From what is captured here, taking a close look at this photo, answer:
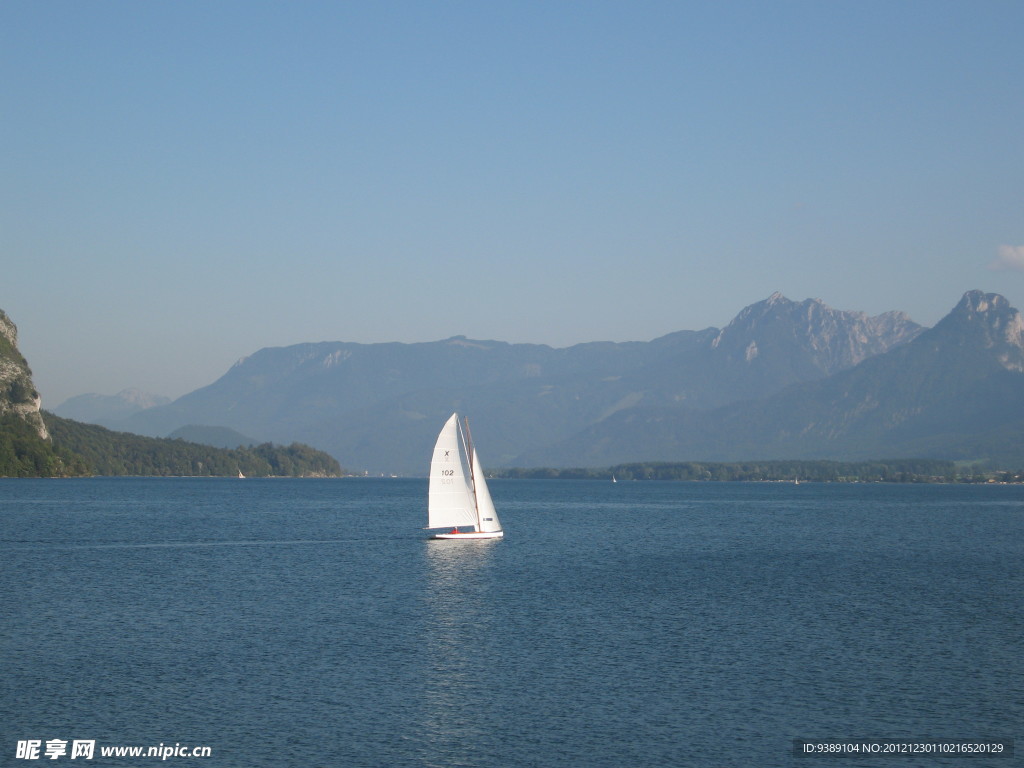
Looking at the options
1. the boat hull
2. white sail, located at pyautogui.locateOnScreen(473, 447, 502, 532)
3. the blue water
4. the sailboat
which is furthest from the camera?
the boat hull

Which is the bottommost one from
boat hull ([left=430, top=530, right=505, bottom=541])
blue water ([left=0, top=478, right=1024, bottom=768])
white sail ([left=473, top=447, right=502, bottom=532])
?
blue water ([left=0, top=478, right=1024, bottom=768])

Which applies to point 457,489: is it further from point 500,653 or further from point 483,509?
point 500,653

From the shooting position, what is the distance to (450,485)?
11150 cm

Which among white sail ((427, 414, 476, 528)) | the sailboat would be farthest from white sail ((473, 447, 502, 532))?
white sail ((427, 414, 476, 528))

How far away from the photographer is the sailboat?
10675 centimetres

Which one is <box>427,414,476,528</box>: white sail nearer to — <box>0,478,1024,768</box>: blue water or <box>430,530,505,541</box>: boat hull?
<box>430,530,505,541</box>: boat hull

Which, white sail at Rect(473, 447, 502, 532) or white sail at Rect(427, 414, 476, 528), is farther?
white sail at Rect(473, 447, 502, 532)

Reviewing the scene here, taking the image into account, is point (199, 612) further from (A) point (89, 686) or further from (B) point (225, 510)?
(B) point (225, 510)

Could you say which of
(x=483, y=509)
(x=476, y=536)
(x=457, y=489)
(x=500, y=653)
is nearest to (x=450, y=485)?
(x=457, y=489)

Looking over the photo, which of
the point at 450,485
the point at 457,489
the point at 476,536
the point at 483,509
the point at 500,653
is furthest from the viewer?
the point at 483,509

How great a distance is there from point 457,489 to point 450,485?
1.05m

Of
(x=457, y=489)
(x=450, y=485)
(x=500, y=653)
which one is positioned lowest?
(x=500, y=653)

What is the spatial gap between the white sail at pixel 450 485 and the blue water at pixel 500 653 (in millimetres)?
3262

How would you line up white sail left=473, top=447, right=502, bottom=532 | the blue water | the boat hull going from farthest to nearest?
the boat hull
white sail left=473, top=447, right=502, bottom=532
the blue water
